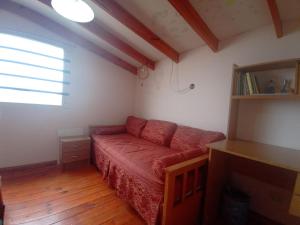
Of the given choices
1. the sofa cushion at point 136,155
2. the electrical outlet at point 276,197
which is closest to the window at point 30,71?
the sofa cushion at point 136,155

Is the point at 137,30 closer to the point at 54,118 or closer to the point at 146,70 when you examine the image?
the point at 146,70

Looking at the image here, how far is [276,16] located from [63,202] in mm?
2967

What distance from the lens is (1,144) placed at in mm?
2494

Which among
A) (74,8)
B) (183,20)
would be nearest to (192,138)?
(183,20)

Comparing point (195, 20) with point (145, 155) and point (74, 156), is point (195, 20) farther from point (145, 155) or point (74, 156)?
point (74, 156)

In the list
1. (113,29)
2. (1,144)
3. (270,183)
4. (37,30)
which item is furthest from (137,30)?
(1,144)

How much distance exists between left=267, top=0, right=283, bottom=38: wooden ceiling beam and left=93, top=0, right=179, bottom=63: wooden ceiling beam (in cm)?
139

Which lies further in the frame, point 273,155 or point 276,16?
point 276,16

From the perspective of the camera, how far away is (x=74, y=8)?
1.78 metres

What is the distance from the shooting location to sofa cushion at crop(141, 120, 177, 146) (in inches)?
106

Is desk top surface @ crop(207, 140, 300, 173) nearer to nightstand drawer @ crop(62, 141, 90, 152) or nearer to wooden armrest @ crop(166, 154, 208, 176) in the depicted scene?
wooden armrest @ crop(166, 154, 208, 176)

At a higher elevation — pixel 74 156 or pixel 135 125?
pixel 135 125

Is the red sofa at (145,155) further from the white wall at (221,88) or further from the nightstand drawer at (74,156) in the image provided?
the white wall at (221,88)

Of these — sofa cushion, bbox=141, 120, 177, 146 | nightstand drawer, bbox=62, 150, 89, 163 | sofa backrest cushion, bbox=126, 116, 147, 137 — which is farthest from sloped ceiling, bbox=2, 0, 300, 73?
nightstand drawer, bbox=62, 150, 89, 163
